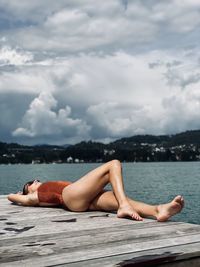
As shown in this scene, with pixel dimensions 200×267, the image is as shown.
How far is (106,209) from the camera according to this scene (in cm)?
700

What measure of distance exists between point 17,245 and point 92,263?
112 centimetres

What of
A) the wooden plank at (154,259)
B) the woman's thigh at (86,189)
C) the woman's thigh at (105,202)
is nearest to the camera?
the wooden plank at (154,259)

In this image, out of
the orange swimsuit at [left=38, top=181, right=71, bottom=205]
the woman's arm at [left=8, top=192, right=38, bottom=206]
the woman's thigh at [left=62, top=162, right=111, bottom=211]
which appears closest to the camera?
the woman's thigh at [left=62, top=162, right=111, bottom=211]

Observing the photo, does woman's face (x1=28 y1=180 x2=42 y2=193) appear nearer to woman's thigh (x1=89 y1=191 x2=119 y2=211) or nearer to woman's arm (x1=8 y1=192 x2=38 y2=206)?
woman's arm (x1=8 y1=192 x2=38 y2=206)

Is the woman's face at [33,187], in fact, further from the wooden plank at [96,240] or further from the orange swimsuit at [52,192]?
the wooden plank at [96,240]

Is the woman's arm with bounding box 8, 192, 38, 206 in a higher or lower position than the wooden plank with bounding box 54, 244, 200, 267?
higher

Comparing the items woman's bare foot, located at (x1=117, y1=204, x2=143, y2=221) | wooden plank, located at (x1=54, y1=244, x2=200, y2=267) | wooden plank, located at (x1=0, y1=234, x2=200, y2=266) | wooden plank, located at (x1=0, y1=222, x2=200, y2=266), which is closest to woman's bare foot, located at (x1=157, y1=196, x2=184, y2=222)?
woman's bare foot, located at (x1=117, y1=204, x2=143, y2=221)

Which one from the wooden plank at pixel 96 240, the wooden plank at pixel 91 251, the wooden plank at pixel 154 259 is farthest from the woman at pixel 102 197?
the wooden plank at pixel 154 259

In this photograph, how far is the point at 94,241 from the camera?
4785mm

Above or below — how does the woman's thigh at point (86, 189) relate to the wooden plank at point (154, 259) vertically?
above

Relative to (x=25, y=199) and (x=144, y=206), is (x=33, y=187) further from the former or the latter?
(x=144, y=206)

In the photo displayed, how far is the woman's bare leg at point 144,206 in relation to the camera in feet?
19.8

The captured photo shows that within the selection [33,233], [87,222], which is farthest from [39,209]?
[33,233]

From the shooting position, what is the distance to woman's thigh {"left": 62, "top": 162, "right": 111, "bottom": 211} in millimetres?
6730
